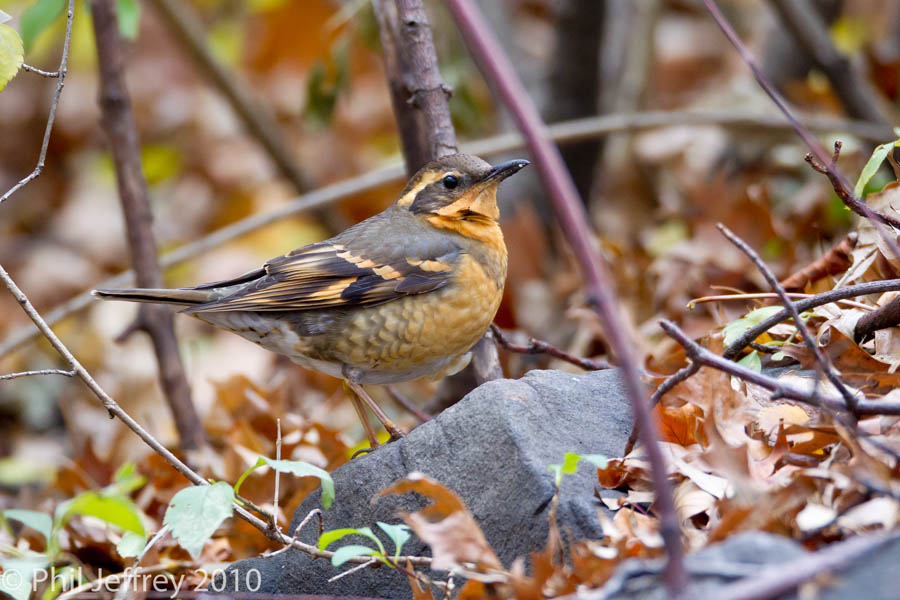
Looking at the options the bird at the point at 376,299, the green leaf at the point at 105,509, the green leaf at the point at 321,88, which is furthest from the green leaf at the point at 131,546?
the green leaf at the point at 321,88

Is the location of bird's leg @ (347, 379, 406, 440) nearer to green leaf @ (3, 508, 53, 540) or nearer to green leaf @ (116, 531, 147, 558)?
green leaf @ (116, 531, 147, 558)

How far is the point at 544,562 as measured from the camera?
104 inches

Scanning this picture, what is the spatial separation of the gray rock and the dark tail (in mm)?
1263

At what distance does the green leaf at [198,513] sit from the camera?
2895mm

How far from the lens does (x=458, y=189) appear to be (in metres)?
5.05

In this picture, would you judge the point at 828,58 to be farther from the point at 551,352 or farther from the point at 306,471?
the point at 306,471

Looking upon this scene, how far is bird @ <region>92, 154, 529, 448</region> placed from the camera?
4527 mm

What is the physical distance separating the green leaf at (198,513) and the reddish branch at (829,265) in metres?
2.82

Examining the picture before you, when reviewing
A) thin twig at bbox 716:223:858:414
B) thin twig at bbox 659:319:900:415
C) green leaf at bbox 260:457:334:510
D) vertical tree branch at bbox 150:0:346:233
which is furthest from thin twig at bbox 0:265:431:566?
vertical tree branch at bbox 150:0:346:233

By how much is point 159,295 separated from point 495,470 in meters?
2.00

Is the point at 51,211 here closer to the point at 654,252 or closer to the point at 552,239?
the point at 552,239

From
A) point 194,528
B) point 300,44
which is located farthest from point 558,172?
point 300,44

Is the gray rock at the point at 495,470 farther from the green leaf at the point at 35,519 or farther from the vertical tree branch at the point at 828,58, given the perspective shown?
the vertical tree branch at the point at 828,58

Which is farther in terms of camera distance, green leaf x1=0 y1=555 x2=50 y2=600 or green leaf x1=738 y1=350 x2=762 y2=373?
green leaf x1=738 y1=350 x2=762 y2=373
